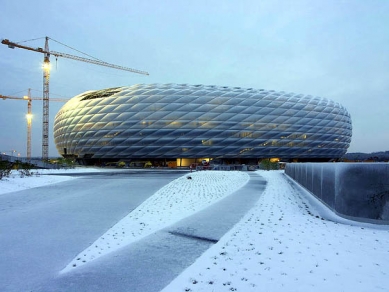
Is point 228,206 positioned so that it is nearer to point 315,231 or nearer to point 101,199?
point 315,231

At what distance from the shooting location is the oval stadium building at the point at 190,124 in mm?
61562

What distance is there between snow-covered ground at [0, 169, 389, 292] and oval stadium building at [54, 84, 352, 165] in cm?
5307

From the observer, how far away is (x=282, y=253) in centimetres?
521

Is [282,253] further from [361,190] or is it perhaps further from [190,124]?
[190,124]

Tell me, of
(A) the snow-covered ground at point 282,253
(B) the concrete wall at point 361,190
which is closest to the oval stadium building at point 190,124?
(A) the snow-covered ground at point 282,253

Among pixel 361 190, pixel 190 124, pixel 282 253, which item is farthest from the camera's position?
pixel 190 124

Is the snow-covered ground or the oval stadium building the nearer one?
the snow-covered ground

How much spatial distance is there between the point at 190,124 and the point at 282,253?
57.1m

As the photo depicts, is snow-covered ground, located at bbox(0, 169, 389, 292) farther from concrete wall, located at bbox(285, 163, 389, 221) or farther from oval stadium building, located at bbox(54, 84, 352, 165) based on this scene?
oval stadium building, located at bbox(54, 84, 352, 165)

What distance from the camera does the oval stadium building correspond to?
6156cm

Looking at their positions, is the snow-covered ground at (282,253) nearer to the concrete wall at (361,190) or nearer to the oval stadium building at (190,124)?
the concrete wall at (361,190)

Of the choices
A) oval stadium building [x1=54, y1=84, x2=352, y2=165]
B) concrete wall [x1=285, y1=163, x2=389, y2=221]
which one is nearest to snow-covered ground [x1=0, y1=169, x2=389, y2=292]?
concrete wall [x1=285, y1=163, x2=389, y2=221]

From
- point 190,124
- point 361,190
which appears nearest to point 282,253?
point 361,190

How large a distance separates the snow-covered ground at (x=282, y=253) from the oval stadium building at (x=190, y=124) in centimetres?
5307
